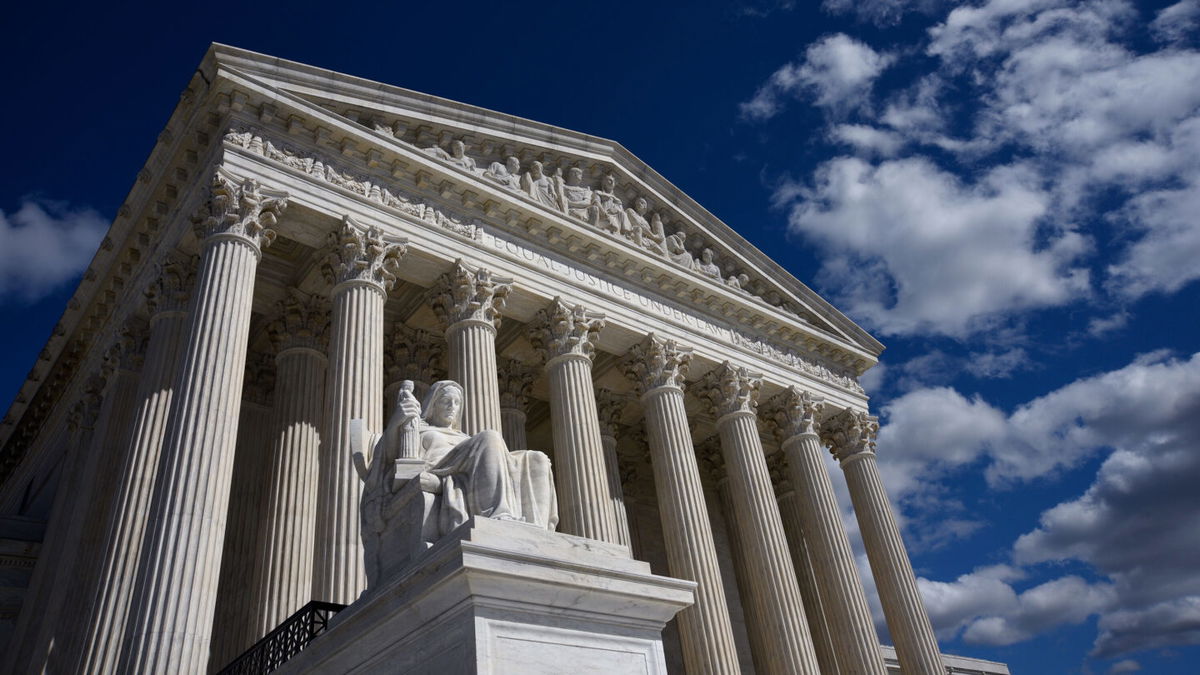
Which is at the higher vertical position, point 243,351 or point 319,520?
point 243,351

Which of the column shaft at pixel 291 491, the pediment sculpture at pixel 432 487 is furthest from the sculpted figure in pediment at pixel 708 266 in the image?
the pediment sculpture at pixel 432 487

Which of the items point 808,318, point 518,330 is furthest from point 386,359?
point 808,318

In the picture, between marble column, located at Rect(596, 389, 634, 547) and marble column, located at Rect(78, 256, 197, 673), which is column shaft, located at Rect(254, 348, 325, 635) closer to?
marble column, located at Rect(78, 256, 197, 673)

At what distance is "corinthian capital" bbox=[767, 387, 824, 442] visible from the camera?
28.3 meters

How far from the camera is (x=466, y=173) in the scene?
22.0m

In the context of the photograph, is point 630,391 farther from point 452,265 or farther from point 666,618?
point 666,618

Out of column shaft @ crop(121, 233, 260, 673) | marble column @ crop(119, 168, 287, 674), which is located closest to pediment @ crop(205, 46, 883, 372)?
marble column @ crop(119, 168, 287, 674)

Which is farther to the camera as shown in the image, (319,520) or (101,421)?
(101,421)

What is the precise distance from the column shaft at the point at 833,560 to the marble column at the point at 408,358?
12.0m

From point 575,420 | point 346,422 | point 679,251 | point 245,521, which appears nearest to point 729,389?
point 679,251

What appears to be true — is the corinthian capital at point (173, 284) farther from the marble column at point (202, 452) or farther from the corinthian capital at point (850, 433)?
the corinthian capital at point (850, 433)

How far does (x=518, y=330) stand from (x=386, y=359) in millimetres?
3803

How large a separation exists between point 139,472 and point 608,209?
15.2 metres

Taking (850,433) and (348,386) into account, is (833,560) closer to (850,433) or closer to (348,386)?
(850,433)
